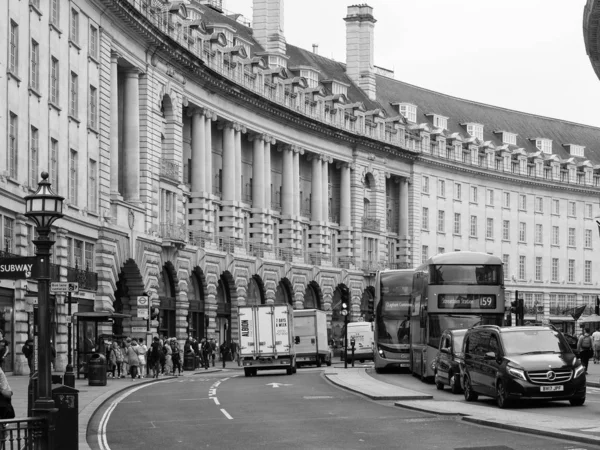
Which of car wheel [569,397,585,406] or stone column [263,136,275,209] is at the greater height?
stone column [263,136,275,209]

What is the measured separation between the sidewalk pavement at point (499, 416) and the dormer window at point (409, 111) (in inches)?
3096

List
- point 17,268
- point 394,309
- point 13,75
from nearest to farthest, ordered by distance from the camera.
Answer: point 17,268 → point 13,75 → point 394,309

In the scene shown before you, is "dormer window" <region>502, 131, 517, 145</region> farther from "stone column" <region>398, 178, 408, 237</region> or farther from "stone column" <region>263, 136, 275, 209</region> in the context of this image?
"stone column" <region>263, 136, 275, 209</region>

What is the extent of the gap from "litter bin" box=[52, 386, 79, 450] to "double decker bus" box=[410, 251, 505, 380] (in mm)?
26194

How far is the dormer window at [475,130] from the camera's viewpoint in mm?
127250

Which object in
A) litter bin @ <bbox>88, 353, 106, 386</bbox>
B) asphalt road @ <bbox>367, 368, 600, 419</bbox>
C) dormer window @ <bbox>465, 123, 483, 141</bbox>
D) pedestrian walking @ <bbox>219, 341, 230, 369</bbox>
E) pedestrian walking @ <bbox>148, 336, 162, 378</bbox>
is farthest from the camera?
dormer window @ <bbox>465, 123, 483, 141</bbox>

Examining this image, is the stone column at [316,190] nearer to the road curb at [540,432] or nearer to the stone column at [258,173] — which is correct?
the stone column at [258,173]

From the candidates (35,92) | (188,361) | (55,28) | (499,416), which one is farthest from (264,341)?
(499,416)

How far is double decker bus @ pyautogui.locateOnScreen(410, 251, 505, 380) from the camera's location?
44875 mm

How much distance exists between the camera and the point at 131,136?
224 ft

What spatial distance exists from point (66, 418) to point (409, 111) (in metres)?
101

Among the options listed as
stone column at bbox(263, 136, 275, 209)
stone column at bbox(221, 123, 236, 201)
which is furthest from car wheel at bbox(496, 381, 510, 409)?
stone column at bbox(263, 136, 275, 209)

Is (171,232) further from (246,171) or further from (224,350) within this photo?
(246,171)

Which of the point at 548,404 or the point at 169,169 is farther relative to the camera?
the point at 169,169
